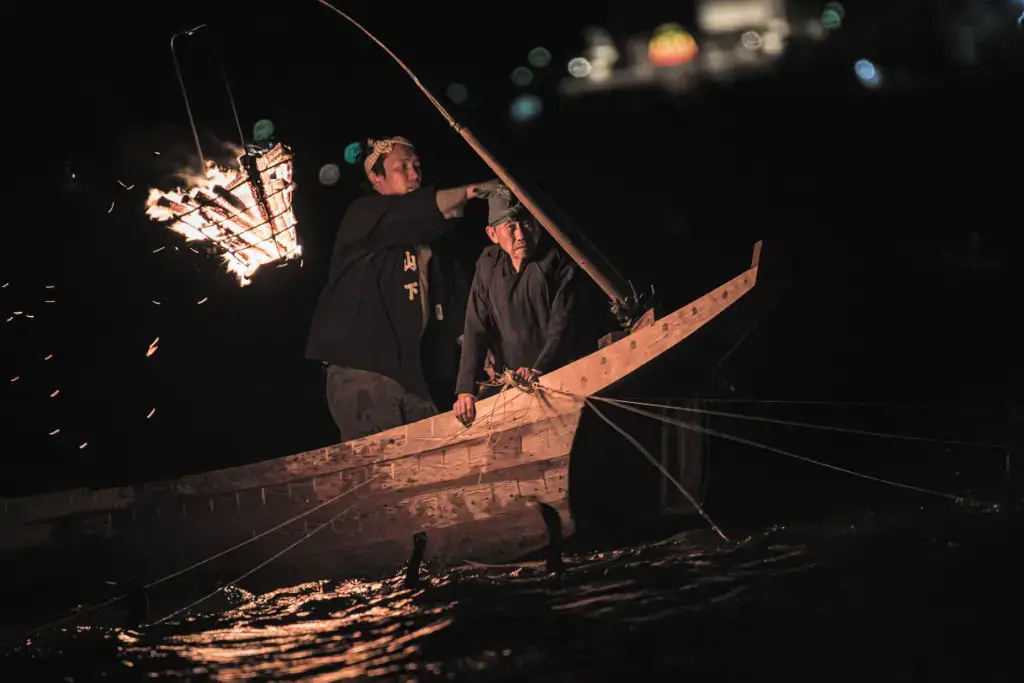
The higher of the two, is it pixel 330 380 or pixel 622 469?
pixel 330 380

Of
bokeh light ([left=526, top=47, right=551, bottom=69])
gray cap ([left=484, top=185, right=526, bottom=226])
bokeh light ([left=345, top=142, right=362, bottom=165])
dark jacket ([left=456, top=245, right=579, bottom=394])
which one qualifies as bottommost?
dark jacket ([left=456, top=245, right=579, bottom=394])

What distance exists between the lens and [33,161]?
930 cm

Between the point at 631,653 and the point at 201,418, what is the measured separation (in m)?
5.72

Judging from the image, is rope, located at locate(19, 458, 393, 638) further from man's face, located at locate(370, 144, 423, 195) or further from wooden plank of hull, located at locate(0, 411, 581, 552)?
man's face, located at locate(370, 144, 423, 195)

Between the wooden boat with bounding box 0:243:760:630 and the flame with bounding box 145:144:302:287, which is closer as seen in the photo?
the wooden boat with bounding box 0:243:760:630

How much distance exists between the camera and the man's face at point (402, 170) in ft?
27.0

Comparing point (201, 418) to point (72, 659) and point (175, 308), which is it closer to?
point (175, 308)

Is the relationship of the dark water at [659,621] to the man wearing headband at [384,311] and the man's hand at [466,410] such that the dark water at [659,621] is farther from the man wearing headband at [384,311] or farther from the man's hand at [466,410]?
the man wearing headband at [384,311]

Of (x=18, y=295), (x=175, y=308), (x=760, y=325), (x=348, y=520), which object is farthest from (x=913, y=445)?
(x=18, y=295)

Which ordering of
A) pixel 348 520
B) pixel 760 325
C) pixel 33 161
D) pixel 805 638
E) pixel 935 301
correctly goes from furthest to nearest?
pixel 33 161, pixel 935 301, pixel 348 520, pixel 760 325, pixel 805 638

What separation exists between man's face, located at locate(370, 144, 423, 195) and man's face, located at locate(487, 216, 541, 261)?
3.85 ft

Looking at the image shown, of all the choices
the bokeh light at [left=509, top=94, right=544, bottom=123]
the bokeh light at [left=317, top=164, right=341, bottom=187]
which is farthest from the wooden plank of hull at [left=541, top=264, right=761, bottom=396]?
the bokeh light at [left=317, top=164, right=341, bottom=187]

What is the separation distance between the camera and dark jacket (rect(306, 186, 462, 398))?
8.22 meters

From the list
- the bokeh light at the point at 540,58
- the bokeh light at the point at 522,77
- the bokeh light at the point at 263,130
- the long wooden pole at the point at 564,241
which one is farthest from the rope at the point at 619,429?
the bokeh light at the point at 263,130
